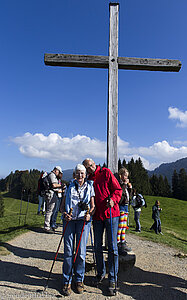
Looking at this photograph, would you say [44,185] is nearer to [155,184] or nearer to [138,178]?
[138,178]

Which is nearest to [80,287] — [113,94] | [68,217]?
[68,217]

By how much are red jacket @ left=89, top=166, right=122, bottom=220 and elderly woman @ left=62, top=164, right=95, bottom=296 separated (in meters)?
0.15

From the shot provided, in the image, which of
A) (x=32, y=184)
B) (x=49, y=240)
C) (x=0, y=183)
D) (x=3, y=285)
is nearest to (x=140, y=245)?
(x=49, y=240)

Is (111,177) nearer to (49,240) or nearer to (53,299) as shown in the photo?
(53,299)

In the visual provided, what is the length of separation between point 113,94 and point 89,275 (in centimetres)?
420

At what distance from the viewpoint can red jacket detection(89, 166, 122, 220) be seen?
13.9 feet

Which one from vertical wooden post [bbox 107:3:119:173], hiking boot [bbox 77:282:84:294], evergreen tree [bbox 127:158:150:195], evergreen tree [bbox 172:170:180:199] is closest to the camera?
hiking boot [bbox 77:282:84:294]

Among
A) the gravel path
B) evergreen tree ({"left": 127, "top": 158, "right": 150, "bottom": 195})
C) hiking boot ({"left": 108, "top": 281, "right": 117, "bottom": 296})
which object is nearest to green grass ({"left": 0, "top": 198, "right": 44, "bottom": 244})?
the gravel path

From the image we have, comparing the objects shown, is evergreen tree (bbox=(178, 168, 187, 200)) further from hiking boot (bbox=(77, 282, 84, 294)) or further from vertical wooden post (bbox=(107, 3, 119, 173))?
hiking boot (bbox=(77, 282, 84, 294))

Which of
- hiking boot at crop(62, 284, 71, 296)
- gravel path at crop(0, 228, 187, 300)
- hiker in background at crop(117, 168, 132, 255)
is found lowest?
gravel path at crop(0, 228, 187, 300)

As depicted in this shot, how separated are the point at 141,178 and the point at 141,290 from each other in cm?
6875

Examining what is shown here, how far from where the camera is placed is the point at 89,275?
14.9 feet

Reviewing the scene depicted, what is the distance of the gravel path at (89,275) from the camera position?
3.85 meters

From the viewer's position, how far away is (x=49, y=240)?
7141 millimetres
